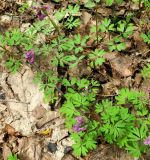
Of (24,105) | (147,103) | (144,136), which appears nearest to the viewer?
(144,136)

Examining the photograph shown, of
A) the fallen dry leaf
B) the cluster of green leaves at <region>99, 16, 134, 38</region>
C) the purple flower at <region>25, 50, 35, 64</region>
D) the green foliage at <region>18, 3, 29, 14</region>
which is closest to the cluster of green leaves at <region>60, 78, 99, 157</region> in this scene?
the purple flower at <region>25, 50, 35, 64</region>

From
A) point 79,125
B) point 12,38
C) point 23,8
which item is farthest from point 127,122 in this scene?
point 23,8

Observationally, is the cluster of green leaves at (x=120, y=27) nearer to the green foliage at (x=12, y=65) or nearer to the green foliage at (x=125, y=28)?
the green foliage at (x=125, y=28)

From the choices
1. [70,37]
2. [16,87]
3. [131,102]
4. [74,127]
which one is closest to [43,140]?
[74,127]

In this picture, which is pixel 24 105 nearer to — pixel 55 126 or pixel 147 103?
pixel 55 126

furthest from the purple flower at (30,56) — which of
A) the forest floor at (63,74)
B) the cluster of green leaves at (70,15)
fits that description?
the cluster of green leaves at (70,15)

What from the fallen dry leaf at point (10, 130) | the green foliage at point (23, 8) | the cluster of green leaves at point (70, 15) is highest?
the green foliage at point (23, 8)
